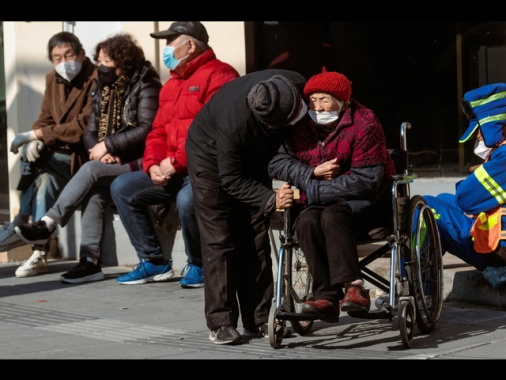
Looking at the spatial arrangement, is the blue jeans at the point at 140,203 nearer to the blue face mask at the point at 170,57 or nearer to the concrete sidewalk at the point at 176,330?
the concrete sidewalk at the point at 176,330

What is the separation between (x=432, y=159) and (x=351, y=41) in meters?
1.26

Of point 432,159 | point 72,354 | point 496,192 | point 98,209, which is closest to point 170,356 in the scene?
point 72,354

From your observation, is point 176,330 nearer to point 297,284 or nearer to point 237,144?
point 297,284

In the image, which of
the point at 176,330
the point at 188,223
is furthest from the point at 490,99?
the point at 188,223

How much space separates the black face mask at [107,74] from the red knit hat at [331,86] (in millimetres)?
3391

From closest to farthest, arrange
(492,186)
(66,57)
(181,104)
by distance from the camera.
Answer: (492,186) → (181,104) → (66,57)

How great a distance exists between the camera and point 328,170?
6617mm

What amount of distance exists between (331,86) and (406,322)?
134 cm

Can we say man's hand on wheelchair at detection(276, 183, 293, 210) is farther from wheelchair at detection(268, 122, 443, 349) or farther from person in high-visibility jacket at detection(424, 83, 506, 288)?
person in high-visibility jacket at detection(424, 83, 506, 288)

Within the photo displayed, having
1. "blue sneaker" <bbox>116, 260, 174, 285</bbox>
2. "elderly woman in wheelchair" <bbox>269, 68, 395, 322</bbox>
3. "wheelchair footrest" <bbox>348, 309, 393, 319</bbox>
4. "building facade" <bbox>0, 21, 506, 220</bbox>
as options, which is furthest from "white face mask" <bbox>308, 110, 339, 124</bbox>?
"building facade" <bbox>0, 21, 506, 220</bbox>

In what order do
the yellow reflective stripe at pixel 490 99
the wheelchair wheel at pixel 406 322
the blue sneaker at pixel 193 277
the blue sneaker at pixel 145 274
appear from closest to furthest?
the wheelchair wheel at pixel 406 322
the yellow reflective stripe at pixel 490 99
the blue sneaker at pixel 193 277
the blue sneaker at pixel 145 274

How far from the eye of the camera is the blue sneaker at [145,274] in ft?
31.2

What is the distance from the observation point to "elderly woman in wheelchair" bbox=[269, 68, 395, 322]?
652cm

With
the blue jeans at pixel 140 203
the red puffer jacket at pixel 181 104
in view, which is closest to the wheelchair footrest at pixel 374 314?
the red puffer jacket at pixel 181 104
